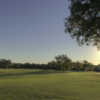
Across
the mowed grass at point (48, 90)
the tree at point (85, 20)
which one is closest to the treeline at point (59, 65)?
the mowed grass at point (48, 90)

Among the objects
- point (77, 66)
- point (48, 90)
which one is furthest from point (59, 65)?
point (48, 90)

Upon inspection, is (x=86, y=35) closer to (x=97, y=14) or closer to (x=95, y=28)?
(x=95, y=28)

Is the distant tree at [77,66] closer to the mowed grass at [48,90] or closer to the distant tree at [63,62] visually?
the distant tree at [63,62]

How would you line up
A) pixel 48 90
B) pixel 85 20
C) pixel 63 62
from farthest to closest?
pixel 63 62 → pixel 48 90 → pixel 85 20

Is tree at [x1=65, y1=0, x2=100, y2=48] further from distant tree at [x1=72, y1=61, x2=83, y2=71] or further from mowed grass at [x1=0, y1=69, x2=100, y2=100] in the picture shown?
distant tree at [x1=72, y1=61, x2=83, y2=71]

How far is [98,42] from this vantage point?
1541cm

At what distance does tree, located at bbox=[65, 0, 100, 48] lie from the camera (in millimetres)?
12805

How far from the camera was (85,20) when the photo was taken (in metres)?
13.8

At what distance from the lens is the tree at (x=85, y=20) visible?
42.0 ft

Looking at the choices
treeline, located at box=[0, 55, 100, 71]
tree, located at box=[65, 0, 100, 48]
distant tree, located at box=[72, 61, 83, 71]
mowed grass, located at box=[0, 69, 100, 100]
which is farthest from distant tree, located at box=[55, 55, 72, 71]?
tree, located at box=[65, 0, 100, 48]

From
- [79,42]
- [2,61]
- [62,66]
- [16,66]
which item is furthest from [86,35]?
[2,61]

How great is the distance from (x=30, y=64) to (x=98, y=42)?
360ft

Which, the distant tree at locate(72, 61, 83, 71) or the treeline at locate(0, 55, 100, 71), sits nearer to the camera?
the treeline at locate(0, 55, 100, 71)

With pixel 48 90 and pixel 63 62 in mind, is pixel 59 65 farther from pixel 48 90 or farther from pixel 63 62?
pixel 48 90
